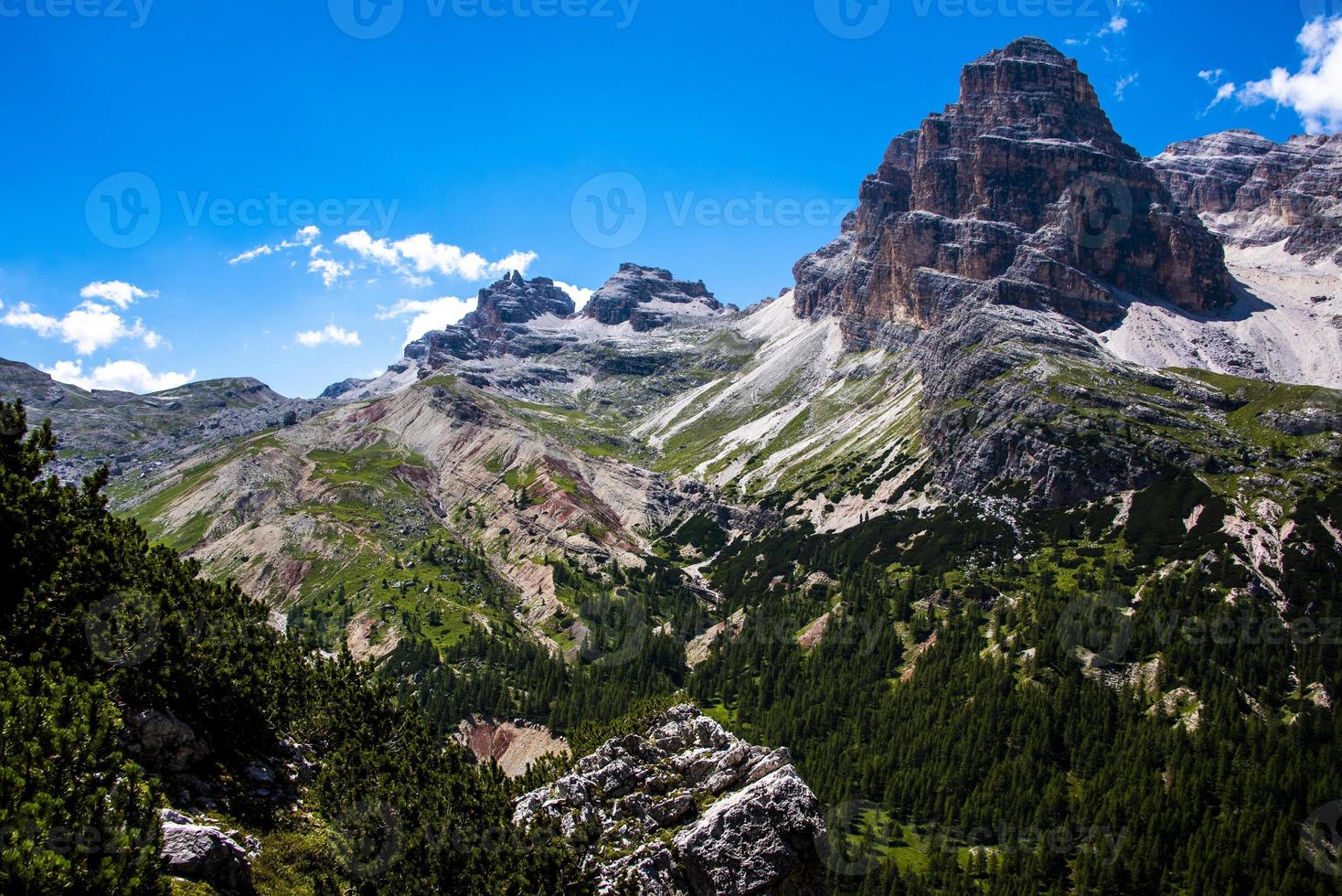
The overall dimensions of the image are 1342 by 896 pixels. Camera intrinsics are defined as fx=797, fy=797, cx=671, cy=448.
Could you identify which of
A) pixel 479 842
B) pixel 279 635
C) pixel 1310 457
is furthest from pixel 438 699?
pixel 1310 457

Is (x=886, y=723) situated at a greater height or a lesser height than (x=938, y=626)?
lesser

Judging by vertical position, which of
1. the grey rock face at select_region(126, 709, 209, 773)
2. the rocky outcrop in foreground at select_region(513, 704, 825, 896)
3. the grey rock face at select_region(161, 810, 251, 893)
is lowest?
→ the rocky outcrop in foreground at select_region(513, 704, 825, 896)

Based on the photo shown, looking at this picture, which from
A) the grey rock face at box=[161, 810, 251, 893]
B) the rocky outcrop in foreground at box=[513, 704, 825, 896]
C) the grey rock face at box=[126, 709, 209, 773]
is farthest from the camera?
the rocky outcrop in foreground at box=[513, 704, 825, 896]

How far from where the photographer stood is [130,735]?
35.8 metres

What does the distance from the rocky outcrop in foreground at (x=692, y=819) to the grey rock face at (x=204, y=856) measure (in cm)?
2049

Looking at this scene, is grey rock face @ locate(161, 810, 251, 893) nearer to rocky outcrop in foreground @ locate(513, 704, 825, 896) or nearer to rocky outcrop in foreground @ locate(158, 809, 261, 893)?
rocky outcrop in foreground @ locate(158, 809, 261, 893)

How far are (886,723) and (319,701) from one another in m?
117

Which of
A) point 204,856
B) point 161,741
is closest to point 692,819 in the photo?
point 204,856

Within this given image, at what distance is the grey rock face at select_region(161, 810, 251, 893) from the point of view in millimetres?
27922

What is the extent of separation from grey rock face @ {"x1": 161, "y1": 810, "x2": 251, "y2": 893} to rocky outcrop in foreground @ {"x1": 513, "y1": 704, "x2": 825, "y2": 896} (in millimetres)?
20494

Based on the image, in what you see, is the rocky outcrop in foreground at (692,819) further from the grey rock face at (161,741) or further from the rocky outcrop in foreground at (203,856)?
the rocky outcrop in foreground at (203,856)

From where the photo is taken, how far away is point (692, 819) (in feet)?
158

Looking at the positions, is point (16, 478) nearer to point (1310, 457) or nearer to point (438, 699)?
point (438, 699)

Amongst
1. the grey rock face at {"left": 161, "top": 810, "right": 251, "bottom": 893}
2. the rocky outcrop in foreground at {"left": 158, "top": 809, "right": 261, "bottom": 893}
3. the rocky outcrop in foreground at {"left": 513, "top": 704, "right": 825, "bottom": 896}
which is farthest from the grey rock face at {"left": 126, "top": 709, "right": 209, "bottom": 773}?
the rocky outcrop in foreground at {"left": 513, "top": 704, "right": 825, "bottom": 896}
